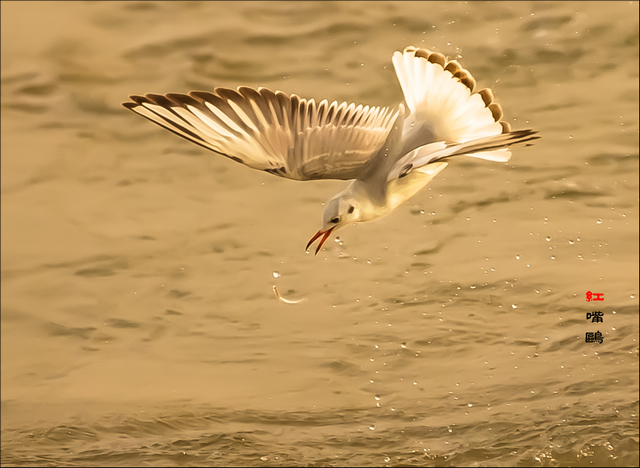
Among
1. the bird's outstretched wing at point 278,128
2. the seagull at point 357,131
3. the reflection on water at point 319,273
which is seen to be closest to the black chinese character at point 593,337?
the reflection on water at point 319,273

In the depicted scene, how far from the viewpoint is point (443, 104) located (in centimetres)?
115

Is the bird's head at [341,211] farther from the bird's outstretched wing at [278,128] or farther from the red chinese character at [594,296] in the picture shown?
the red chinese character at [594,296]

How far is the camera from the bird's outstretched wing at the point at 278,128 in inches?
38.3

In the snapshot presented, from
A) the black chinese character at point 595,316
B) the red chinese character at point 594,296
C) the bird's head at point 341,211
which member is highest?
the red chinese character at point 594,296

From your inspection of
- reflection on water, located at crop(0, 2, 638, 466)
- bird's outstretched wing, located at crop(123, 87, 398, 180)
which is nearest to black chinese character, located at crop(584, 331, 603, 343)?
Answer: reflection on water, located at crop(0, 2, 638, 466)

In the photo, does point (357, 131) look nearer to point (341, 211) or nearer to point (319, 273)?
point (341, 211)

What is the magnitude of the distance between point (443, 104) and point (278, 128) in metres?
0.29

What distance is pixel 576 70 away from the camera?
1983 mm

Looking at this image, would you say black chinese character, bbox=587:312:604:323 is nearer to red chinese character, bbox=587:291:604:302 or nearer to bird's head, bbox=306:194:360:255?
red chinese character, bbox=587:291:604:302

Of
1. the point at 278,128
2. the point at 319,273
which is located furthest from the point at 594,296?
the point at 278,128

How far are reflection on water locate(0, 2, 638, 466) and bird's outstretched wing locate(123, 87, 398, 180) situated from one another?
0.86 metres

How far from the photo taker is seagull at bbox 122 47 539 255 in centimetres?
102

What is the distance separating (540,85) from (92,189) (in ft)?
4.59

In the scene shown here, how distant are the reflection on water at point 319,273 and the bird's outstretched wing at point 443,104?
77 centimetres
